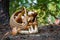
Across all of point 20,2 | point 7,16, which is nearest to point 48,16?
point 20,2

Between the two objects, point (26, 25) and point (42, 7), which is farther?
point (42, 7)

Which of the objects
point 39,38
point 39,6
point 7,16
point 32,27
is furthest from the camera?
point 39,6

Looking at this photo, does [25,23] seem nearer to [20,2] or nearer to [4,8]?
[4,8]

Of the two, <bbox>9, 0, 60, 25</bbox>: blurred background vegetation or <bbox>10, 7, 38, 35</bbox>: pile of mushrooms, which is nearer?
<bbox>10, 7, 38, 35</bbox>: pile of mushrooms

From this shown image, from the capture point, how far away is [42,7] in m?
2.74

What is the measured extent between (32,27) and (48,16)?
1065mm

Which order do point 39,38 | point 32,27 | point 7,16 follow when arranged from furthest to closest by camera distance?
1. point 7,16
2. point 32,27
3. point 39,38

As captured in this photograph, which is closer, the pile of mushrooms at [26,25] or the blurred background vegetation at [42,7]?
the pile of mushrooms at [26,25]

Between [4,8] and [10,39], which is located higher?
[4,8]

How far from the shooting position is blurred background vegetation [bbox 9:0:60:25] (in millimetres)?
2691

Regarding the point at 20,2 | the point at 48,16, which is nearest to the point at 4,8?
the point at 20,2

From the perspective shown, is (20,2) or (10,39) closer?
(10,39)

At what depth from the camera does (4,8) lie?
7.57ft

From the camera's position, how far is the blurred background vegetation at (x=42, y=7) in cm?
269
